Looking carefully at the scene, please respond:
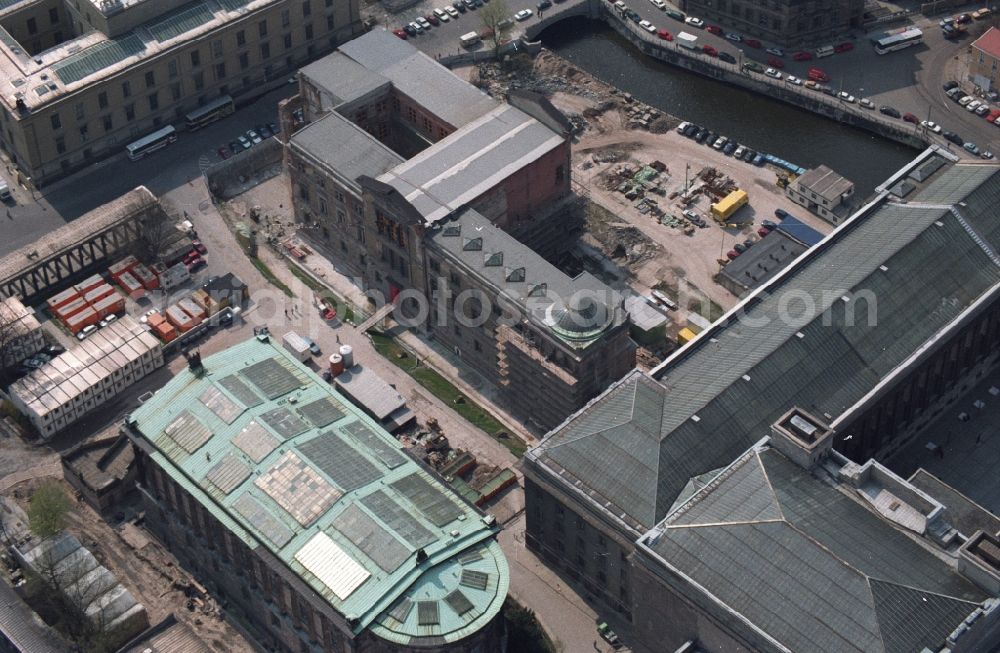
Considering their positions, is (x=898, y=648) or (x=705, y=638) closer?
(x=898, y=648)

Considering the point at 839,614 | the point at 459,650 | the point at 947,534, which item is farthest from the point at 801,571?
the point at 459,650

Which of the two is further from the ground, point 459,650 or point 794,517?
point 794,517

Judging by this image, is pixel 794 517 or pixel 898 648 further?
pixel 794 517

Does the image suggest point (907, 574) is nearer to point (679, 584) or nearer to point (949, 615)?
point (949, 615)

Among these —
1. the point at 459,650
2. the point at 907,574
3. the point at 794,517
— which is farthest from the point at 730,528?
the point at 459,650

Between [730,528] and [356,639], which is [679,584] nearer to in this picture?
[730,528]
